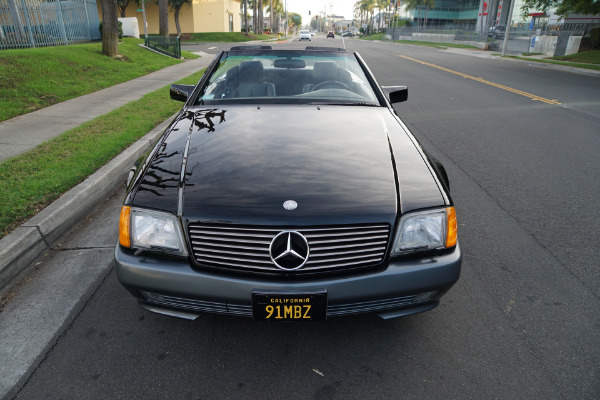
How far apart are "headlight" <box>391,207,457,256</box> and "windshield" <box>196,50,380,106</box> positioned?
1.66 m

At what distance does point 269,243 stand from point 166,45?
2053 cm

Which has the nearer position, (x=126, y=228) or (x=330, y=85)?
(x=126, y=228)

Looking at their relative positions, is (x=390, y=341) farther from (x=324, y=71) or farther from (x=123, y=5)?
(x=123, y=5)

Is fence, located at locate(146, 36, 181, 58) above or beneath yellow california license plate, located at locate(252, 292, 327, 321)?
above

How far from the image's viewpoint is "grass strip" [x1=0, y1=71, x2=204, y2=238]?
3779 mm

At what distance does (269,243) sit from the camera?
6.63 ft

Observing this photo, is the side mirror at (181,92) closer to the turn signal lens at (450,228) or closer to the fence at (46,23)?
the turn signal lens at (450,228)

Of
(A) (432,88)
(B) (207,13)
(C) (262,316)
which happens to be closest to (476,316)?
(C) (262,316)

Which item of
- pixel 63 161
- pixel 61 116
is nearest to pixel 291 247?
pixel 63 161

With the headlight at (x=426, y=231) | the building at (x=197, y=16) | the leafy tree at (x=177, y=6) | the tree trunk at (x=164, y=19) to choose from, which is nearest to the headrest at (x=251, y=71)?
the headlight at (x=426, y=231)

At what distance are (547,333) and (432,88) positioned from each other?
11270 mm

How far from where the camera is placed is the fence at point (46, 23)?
13406 millimetres

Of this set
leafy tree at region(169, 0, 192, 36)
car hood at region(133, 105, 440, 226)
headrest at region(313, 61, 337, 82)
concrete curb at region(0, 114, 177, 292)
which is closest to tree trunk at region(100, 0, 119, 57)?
concrete curb at region(0, 114, 177, 292)

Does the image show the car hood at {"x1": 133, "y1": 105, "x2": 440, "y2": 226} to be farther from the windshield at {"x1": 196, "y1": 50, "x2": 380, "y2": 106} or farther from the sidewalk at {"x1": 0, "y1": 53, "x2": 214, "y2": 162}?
the sidewalk at {"x1": 0, "y1": 53, "x2": 214, "y2": 162}
